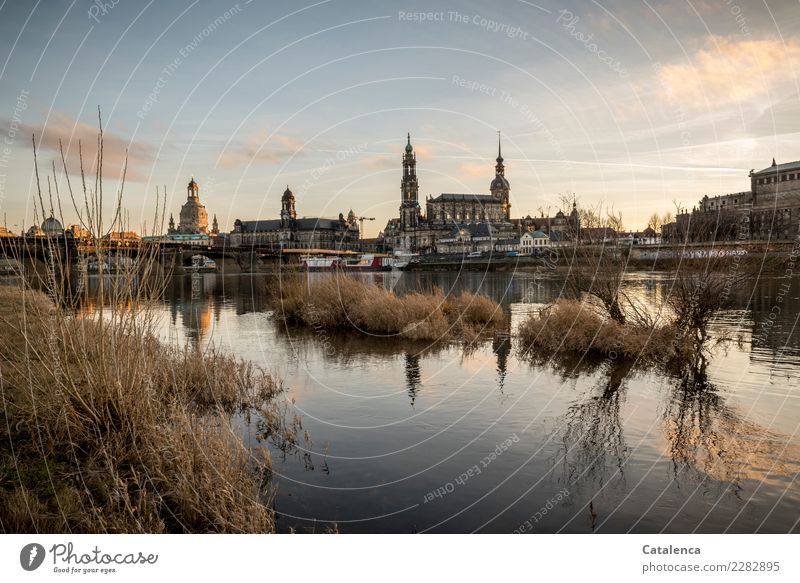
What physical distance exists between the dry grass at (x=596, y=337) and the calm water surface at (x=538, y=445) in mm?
1085

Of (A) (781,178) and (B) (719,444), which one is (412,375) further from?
(A) (781,178)

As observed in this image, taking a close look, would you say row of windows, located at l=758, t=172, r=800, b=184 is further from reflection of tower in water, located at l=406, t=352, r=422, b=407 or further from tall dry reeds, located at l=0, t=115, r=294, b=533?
tall dry reeds, located at l=0, t=115, r=294, b=533

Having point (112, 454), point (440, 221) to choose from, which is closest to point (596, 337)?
point (112, 454)

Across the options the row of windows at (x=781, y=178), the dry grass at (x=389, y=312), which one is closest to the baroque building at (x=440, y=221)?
the row of windows at (x=781, y=178)

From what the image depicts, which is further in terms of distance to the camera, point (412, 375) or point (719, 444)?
point (412, 375)

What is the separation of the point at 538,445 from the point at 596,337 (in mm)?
9341

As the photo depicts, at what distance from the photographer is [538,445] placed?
10.4m

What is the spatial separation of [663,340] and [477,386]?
681cm

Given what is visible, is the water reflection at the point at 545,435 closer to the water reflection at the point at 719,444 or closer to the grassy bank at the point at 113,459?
the water reflection at the point at 719,444

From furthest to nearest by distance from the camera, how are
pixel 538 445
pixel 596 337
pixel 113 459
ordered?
pixel 596 337 → pixel 538 445 → pixel 113 459

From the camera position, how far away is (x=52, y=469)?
24.1 feet

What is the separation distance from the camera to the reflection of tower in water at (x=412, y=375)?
14688 millimetres

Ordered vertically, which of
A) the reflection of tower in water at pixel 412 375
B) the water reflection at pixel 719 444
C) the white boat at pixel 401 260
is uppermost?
the white boat at pixel 401 260
